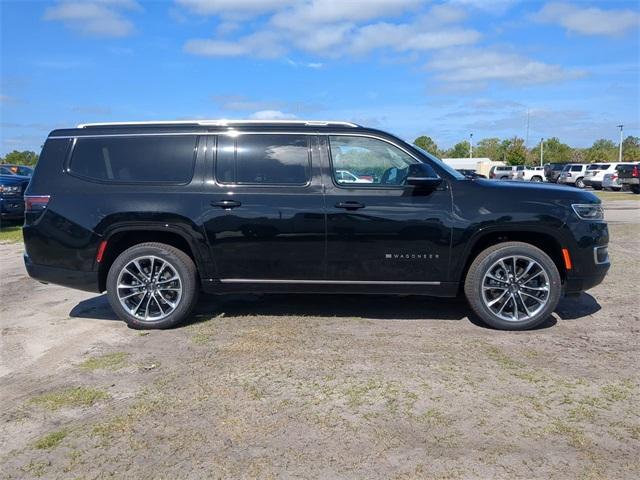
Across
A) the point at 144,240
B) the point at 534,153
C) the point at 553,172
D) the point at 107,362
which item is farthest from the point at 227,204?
the point at 534,153

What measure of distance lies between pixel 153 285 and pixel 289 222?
1.47m

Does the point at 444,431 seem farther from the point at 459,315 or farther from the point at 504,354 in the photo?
the point at 459,315

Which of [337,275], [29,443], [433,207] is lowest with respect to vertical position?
[29,443]

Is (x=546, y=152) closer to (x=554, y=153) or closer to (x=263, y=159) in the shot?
(x=554, y=153)

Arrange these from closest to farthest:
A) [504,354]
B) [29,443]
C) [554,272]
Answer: [29,443] → [504,354] → [554,272]

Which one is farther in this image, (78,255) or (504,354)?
(78,255)

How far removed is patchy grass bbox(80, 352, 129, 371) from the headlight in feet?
13.8

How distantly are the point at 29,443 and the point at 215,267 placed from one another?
238cm

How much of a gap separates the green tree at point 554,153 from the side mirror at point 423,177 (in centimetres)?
7325

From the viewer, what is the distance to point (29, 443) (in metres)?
3.25

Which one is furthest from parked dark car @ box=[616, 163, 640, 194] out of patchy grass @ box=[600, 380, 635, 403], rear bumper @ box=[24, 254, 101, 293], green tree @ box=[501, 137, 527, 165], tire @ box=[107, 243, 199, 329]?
green tree @ box=[501, 137, 527, 165]

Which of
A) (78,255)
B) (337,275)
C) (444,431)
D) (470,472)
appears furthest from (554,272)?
(78,255)

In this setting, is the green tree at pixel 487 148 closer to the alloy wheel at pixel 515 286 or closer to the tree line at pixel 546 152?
the tree line at pixel 546 152

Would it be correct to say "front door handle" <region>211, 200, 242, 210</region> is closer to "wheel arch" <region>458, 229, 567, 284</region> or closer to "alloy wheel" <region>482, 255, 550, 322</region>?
"wheel arch" <region>458, 229, 567, 284</region>
